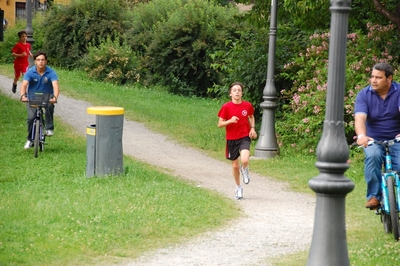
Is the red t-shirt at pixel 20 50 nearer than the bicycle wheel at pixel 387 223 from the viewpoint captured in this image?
A: No

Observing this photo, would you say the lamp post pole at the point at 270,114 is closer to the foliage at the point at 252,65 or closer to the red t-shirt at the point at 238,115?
the foliage at the point at 252,65

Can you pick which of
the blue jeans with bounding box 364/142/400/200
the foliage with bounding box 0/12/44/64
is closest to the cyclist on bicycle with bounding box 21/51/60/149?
the blue jeans with bounding box 364/142/400/200

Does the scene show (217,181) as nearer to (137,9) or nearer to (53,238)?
(53,238)

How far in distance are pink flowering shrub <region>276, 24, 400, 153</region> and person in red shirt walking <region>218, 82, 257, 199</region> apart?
14.6ft

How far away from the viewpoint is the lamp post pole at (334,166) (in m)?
6.79

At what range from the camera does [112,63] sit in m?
33.6

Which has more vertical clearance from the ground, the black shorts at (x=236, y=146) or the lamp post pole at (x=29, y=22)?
→ the lamp post pole at (x=29, y=22)

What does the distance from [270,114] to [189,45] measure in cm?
1403

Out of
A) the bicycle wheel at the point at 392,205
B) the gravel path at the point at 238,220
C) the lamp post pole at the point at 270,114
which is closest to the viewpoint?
the gravel path at the point at 238,220

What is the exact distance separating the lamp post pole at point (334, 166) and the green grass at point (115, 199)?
3.58ft

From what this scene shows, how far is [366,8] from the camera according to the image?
18.1 metres

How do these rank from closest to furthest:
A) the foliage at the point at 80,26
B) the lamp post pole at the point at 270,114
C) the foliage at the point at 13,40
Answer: the lamp post pole at the point at 270,114 < the foliage at the point at 80,26 < the foliage at the point at 13,40

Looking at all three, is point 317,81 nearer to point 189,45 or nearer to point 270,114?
point 270,114

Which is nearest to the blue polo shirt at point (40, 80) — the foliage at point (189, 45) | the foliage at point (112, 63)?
the foliage at point (189, 45)
